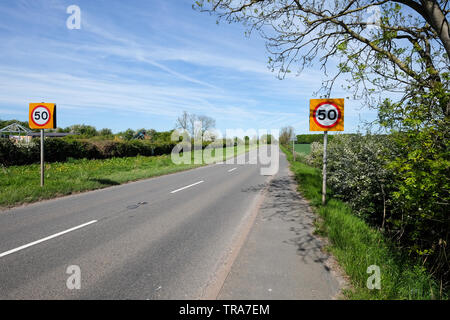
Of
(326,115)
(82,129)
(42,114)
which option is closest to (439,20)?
(326,115)

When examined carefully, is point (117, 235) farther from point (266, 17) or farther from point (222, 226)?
point (266, 17)

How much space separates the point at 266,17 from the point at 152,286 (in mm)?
7313

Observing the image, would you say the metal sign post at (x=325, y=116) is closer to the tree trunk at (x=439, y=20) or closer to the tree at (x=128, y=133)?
the tree trunk at (x=439, y=20)

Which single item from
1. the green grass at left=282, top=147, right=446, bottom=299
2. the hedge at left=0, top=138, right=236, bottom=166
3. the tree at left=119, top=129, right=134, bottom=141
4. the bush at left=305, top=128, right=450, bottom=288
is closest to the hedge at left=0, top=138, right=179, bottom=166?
the hedge at left=0, top=138, right=236, bottom=166

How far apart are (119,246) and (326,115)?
607cm

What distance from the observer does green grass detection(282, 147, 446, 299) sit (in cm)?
311

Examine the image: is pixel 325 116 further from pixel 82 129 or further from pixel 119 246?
pixel 82 129

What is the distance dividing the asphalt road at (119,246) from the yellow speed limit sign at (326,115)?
10.4ft

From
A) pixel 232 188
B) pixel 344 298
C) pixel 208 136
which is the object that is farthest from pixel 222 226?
pixel 208 136

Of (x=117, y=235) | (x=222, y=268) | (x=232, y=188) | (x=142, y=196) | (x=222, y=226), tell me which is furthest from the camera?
(x=232, y=188)

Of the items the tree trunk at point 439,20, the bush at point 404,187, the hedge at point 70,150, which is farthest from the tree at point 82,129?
the tree trunk at point 439,20

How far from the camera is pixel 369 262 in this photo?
3602mm

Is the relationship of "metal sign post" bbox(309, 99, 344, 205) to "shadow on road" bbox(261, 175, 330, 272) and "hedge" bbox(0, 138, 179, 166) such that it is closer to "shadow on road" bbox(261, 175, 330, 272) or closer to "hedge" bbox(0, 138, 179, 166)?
"shadow on road" bbox(261, 175, 330, 272)

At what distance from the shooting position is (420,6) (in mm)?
5582
